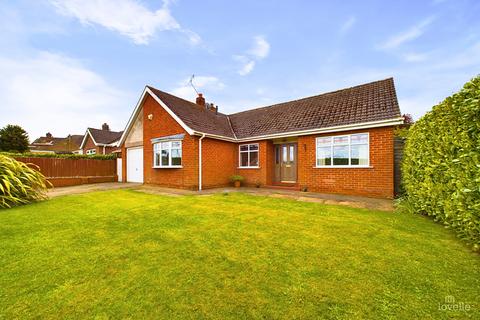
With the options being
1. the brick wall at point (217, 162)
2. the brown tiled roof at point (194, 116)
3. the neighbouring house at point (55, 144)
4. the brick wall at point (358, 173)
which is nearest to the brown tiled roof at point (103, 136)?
the neighbouring house at point (55, 144)

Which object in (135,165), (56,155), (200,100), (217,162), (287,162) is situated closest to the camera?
(287,162)

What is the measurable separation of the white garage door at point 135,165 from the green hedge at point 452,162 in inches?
609

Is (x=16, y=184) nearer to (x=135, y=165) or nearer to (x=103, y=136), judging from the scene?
(x=135, y=165)

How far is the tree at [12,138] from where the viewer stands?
25.3 metres

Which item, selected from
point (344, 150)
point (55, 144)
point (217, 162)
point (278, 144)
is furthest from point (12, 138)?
point (344, 150)

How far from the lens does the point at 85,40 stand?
11.3 m

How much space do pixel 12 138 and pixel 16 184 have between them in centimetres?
2886

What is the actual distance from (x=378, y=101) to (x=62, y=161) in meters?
19.9

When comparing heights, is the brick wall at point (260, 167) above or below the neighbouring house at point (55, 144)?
below

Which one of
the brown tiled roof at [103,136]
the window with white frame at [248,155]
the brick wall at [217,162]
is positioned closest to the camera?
the brick wall at [217,162]

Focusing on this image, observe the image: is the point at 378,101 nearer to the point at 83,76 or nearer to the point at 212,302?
the point at 212,302

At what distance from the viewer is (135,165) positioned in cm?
1487

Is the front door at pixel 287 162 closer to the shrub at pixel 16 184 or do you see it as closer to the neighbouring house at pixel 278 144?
the neighbouring house at pixel 278 144

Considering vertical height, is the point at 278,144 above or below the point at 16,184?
above
